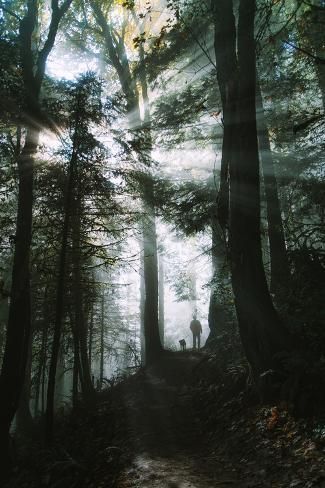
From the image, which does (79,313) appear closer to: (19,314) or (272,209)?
(19,314)

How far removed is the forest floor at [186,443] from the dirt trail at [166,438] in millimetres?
16

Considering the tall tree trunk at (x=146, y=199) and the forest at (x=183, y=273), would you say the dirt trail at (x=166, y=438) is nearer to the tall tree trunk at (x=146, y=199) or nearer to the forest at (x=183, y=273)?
the forest at (x=183, y=273)

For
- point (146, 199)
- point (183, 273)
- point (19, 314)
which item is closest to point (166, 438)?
point (19, 314)

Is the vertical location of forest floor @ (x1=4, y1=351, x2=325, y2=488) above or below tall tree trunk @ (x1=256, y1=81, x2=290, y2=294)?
below

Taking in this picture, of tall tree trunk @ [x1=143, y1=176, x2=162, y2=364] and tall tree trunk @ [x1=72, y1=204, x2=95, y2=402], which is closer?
→ tall tree trunk @ [x1=72, y1=204, x2=95, y2=402]

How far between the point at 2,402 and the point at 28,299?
239cm

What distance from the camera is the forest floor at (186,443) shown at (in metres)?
4.77

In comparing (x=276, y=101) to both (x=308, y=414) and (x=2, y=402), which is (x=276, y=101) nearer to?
(x=308, y=414)

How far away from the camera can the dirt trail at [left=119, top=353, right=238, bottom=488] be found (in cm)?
510

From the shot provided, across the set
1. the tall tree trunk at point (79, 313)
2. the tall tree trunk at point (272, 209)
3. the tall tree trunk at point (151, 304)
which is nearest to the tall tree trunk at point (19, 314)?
the tall tree trunk at point (79, 313)

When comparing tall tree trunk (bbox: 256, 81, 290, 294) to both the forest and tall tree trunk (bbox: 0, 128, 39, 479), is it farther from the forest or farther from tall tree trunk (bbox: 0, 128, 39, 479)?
tall tree trunk (bbox: 0, 128, 39, 479)

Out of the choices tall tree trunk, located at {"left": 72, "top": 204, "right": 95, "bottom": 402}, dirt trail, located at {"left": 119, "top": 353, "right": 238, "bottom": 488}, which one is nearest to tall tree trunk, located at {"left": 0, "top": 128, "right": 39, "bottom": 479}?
tall tree trunk, located at {"left": 72, "top": 204, "right": 95, "bottom": 402}

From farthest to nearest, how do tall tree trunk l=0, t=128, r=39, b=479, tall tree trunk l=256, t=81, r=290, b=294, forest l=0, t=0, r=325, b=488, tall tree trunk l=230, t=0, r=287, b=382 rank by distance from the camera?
1. tall tree trunk l=256, t=81, r=290, b=294
2. tall tree trunk l=0, t=128, r=39, b=479
3. tall tree trunk l=230, t=0, r=287, b=382
4. forest l=0, t=0, r=325, b=488

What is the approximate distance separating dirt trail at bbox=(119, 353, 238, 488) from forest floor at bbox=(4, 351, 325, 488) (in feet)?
0.05
